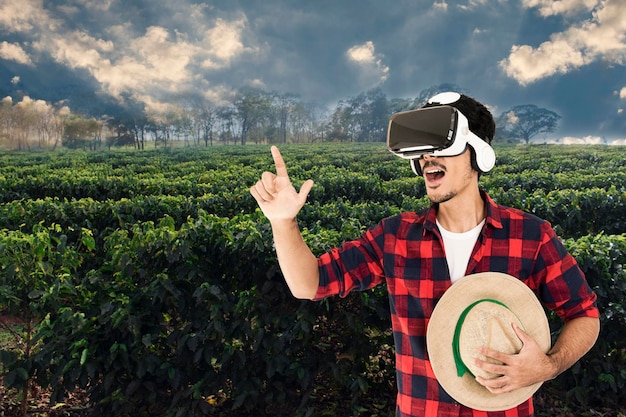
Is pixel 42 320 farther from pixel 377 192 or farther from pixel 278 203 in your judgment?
pixel 377 192

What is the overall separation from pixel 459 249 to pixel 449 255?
41 mm

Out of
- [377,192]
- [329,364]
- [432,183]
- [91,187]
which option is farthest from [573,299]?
[91,187]

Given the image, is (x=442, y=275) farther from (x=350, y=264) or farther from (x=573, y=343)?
(x=573, y=343)

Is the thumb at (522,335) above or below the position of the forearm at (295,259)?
below

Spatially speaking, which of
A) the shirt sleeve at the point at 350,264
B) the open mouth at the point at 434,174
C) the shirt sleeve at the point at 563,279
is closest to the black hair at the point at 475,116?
the open mouth at the point at 434,174

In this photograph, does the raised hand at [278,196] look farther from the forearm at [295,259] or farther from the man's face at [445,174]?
the man's face at [445,174]

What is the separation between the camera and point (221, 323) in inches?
132

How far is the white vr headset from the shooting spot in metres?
1.62

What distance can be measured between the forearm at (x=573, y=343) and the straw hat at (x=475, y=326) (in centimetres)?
6

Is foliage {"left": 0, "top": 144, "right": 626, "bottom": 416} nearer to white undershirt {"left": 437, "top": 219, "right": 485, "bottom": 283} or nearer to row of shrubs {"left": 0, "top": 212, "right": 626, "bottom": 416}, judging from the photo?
row of shrubs {"left": 0, "top": 212, "right": 626, "bottom": 416}

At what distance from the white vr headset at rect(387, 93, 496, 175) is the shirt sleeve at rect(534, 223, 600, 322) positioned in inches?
14.6

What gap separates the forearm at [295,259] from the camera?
180 centimetres

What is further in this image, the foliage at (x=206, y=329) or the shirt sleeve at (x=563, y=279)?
the foliage at (x=206, y=329)

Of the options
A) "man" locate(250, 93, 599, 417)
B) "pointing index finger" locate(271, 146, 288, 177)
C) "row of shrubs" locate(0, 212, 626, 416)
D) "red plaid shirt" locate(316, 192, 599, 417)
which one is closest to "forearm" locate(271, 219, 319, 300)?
"man" locate(250, 93, 599, 417)
